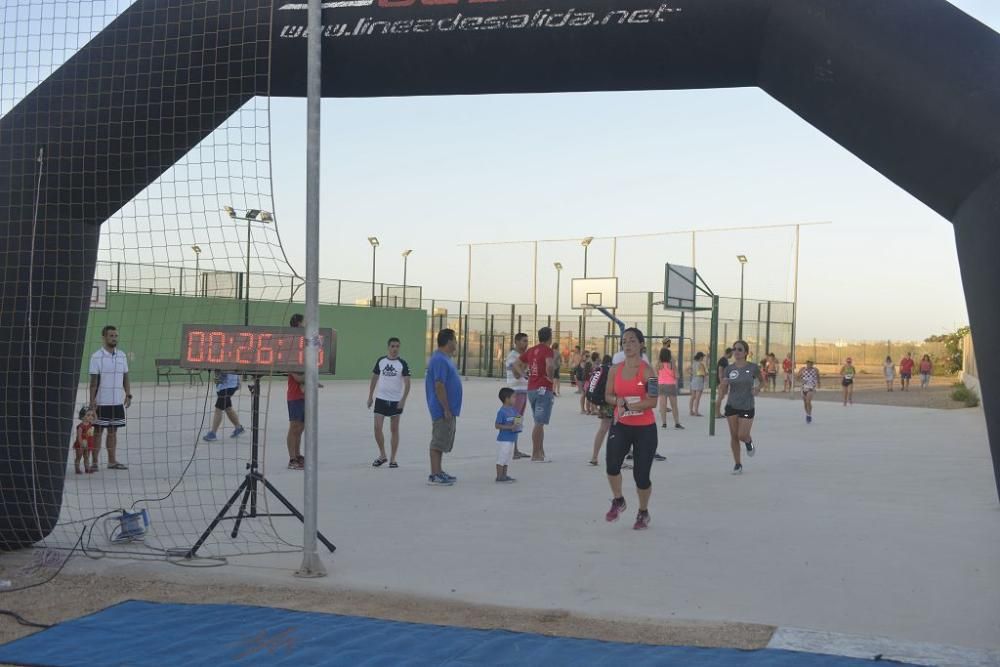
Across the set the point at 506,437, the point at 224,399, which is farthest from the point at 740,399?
the point at 224,399

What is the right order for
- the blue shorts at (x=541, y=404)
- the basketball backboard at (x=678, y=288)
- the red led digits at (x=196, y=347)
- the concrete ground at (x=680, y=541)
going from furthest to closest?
the basketball backboard at (x=678, y=288) → the blue shorts at (x=541, y=404) → the red led digits at (x=196, y=347) → the concrete ground at (x=680, y=541)

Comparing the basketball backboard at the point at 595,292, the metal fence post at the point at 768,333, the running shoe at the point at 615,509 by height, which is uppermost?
the basketball backboard at the point at 595,292

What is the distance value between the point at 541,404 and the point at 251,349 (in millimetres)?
6281

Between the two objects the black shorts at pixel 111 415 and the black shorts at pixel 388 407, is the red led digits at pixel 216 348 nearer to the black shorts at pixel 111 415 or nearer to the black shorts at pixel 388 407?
the black shorts at pixel 111 415

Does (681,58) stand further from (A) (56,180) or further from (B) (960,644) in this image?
(A) (56,180)

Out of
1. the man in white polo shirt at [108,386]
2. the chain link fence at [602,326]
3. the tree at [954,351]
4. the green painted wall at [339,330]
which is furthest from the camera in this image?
the tree at [954,351]

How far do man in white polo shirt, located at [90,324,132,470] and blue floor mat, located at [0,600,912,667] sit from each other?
19.0ft

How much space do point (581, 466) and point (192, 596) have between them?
677 centimetres

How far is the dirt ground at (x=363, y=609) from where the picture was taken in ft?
16.5

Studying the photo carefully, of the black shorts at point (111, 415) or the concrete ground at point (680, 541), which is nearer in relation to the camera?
the concrete ground at point (680, 541)

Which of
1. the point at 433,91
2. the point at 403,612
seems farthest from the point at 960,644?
the point at 433,91

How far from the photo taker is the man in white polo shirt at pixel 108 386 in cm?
1050

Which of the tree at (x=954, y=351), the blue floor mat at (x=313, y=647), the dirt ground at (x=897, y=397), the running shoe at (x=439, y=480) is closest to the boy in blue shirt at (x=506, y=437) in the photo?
the running shoe at (x=439, y=480)

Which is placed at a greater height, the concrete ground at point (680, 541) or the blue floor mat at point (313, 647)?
the concrete ground at point (680, 541)
